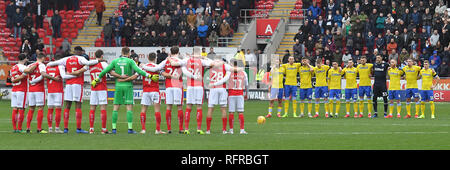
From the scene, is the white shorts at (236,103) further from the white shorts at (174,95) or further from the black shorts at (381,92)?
the black shorts at (381,92)

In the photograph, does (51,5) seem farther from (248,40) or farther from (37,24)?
(248,40)

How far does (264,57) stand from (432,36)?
28.8 feet

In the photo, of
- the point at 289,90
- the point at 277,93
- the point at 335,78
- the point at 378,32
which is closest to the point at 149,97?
the point at 277,93

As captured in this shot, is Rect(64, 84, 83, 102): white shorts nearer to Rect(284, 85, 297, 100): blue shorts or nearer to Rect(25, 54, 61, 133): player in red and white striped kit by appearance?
Rect(25, 54, 61, 133): player in red and white striped kit

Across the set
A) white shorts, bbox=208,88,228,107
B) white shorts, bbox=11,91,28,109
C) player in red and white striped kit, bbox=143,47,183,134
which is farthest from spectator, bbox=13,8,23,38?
white shorts, bbox=208,88,228,107

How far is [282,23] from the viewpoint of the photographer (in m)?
45.0

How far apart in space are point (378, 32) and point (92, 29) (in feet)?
64.1

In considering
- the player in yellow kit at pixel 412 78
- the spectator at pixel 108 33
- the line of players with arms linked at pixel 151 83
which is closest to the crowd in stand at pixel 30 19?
the spectator at pixel 108 33

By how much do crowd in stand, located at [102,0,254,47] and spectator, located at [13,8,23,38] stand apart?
5.09 meters

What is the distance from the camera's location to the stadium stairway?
1941 inches

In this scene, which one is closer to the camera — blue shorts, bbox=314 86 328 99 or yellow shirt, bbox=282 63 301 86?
yellow shirt, bbox=282 63 301 86

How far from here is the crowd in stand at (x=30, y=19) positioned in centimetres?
4473

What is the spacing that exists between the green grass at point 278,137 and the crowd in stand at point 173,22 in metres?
19.0
